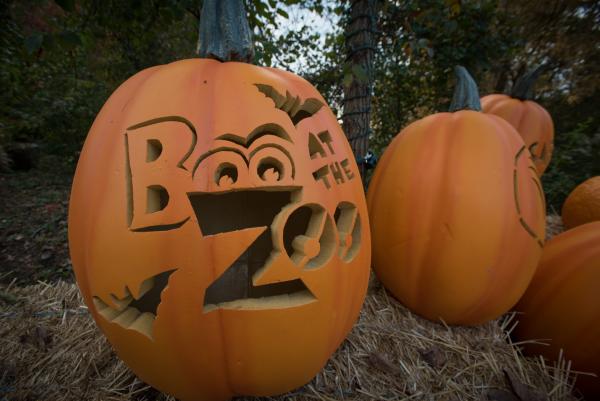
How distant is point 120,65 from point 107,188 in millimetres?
3486

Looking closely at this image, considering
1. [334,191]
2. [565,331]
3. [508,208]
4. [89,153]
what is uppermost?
[89,153]

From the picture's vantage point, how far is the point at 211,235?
590 mm

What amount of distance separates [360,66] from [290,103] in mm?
447

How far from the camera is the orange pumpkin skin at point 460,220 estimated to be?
2.85ft

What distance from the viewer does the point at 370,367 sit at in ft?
2.82

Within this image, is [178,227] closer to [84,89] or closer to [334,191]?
[334,191]

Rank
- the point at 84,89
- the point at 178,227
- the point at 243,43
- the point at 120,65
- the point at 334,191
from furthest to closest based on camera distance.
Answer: the point at 84,89, the point at 120,65, the point at 243,43, the point at 334,191, the point at 178,227

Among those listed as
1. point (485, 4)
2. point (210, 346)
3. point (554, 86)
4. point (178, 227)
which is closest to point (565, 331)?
point (210, 346)

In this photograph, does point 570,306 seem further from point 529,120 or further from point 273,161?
point 529,120

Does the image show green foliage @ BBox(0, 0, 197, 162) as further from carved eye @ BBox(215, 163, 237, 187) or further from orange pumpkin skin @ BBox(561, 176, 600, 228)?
orange pumpkin skin @ BBox(561, 176, 600, 228)

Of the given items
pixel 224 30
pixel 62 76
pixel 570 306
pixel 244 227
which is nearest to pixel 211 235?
pixel 244 227

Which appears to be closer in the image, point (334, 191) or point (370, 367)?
point (334, 191)

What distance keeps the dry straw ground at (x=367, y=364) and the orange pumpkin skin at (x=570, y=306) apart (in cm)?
8

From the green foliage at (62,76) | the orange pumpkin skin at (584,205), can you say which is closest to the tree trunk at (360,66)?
the orange pumpkin skin at (584,205)
